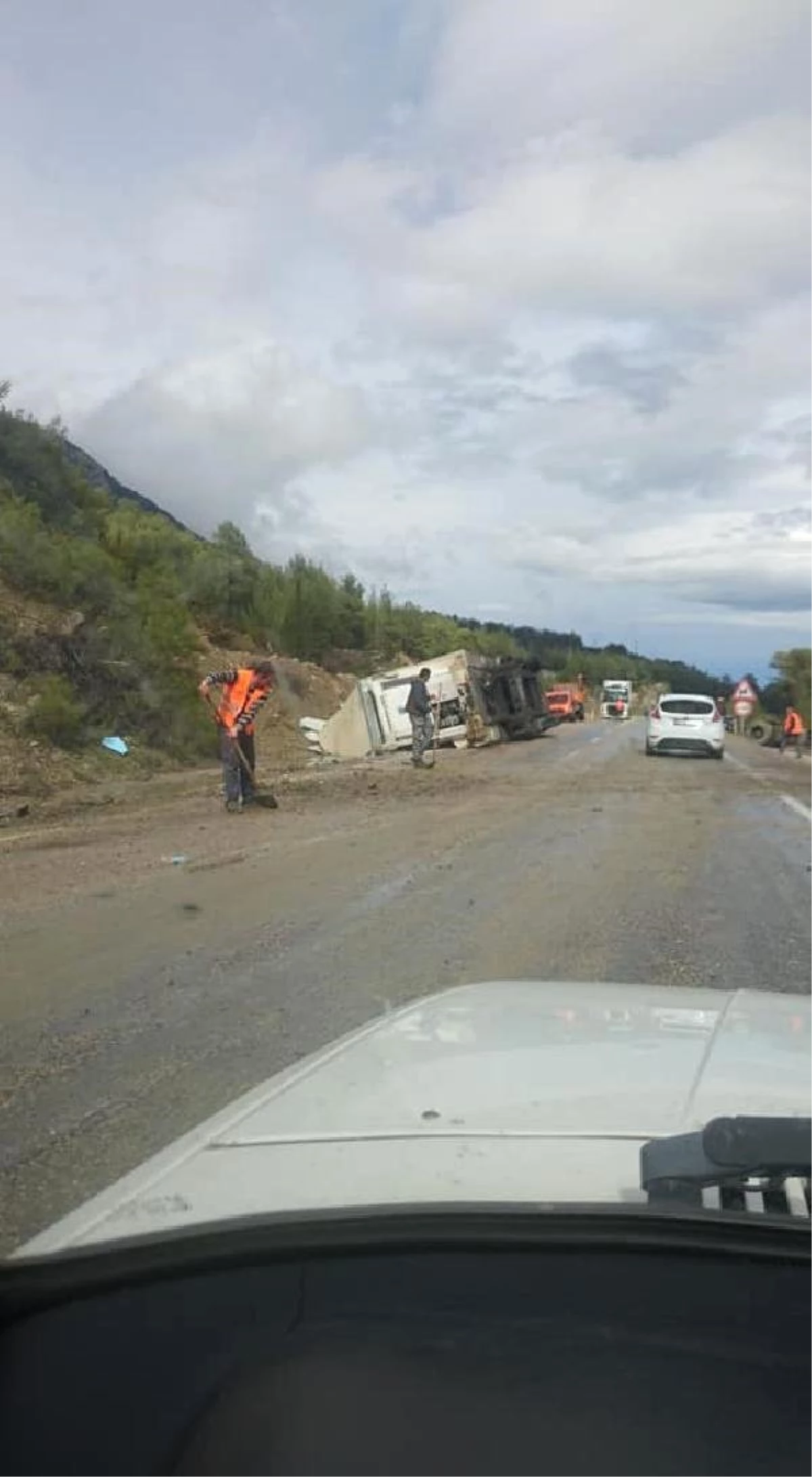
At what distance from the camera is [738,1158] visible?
7.11 feet

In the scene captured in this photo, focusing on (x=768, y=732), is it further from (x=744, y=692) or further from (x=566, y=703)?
(x=566, y=703)

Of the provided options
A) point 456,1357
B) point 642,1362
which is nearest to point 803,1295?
point 642,1362

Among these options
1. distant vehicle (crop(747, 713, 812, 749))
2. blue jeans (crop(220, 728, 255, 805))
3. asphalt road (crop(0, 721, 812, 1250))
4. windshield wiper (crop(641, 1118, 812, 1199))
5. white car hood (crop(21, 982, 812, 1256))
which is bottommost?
distant vehicle (crop(747, 713, 812, 749))

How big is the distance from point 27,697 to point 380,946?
15.2 metres

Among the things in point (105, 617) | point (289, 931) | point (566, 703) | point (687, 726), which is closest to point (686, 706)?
point (687, 726)

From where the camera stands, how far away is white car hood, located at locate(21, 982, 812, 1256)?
2.44 metres

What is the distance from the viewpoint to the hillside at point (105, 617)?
2370cm

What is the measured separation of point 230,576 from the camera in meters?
53.0

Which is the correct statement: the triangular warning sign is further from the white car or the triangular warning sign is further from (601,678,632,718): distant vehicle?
(601,678,632,718): distant vehicle

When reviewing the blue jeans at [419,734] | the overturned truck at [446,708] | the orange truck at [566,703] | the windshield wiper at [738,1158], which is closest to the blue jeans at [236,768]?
the blue jeans at [419,734]

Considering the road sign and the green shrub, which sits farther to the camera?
the road sign

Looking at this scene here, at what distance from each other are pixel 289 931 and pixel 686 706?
24.0 metres

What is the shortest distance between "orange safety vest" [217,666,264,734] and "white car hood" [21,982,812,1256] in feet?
44.8

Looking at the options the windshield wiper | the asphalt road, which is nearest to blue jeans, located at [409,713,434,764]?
the asphalt road
